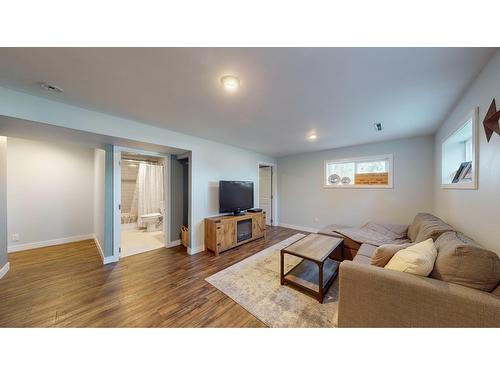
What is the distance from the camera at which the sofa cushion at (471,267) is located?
95 centimetres

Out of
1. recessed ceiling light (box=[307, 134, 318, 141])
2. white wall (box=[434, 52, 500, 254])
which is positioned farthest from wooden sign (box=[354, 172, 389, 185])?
white wall (box=[434, 52, 500, 254])

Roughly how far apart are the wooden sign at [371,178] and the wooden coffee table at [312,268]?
7.11ft

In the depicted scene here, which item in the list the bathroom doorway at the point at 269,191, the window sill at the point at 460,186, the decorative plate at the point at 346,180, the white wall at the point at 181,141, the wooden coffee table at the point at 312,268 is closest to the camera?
the window sill at the point at 460,186

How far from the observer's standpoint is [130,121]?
2346mm

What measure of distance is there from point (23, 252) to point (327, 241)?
5.32 m

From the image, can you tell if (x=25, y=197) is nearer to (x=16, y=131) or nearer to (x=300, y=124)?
(x=16, y=131)

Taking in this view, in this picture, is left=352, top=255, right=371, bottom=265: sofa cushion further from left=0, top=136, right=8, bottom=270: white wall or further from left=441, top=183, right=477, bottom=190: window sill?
left=0, top=136, right=8, bottom=270: white wall

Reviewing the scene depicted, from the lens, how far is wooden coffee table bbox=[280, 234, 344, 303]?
5.88 ft

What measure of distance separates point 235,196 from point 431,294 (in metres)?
3.05

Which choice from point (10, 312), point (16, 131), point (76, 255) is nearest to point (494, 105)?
point (10, 312)

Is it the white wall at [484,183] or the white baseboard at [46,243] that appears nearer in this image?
the white wall at [484,183]

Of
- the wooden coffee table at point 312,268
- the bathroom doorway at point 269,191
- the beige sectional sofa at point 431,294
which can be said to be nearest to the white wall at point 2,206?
the wooden coffee table at point 312,268

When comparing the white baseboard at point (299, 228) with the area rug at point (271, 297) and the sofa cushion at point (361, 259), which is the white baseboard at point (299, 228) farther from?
the sofa cushion at point (361, 259)

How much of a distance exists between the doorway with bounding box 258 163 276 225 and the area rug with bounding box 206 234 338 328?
8.88 ft
